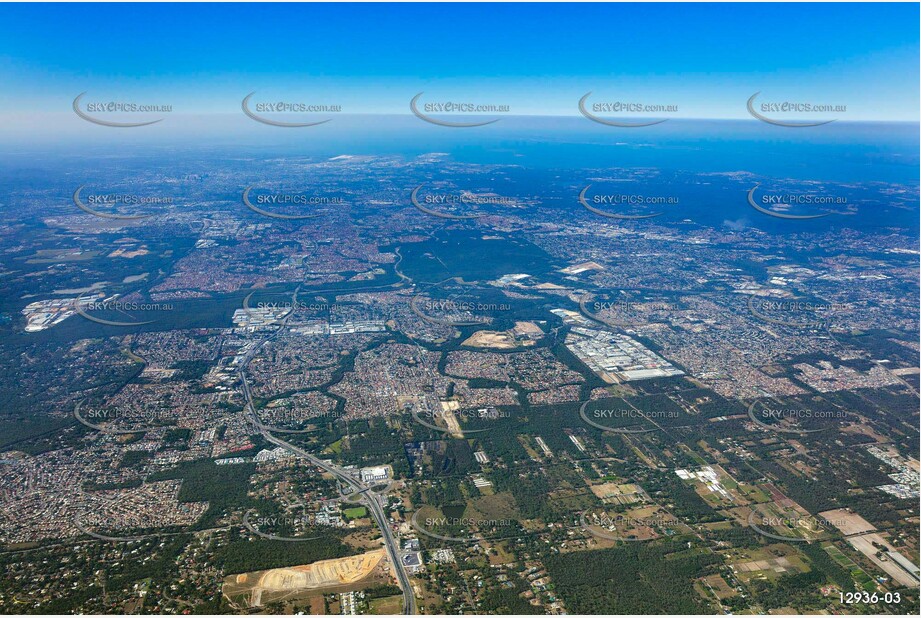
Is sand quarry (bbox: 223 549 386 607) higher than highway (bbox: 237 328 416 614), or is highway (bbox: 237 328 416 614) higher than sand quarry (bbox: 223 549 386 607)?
highway (bbox: 237 328 416 614)

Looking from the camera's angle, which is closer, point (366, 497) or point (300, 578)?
point (300, 578)

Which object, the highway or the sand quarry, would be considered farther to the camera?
the highway

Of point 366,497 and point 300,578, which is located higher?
point 366,497

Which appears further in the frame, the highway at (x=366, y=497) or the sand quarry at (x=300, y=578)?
the highway at (x=366, y=497)

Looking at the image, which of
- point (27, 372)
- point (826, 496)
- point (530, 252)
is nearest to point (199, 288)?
point (27, 372)

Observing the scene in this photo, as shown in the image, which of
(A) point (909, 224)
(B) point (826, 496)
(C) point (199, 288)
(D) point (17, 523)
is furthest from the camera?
(A) point (909, 224)

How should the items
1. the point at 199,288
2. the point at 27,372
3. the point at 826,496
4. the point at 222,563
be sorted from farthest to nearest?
the point at 199,288 → the point at 27,372 → the point at 826,496 → the point at 222,563

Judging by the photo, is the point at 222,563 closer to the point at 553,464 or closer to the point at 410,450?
the point at 410,450

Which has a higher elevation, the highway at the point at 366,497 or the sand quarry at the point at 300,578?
the highway at the point at 366,497
